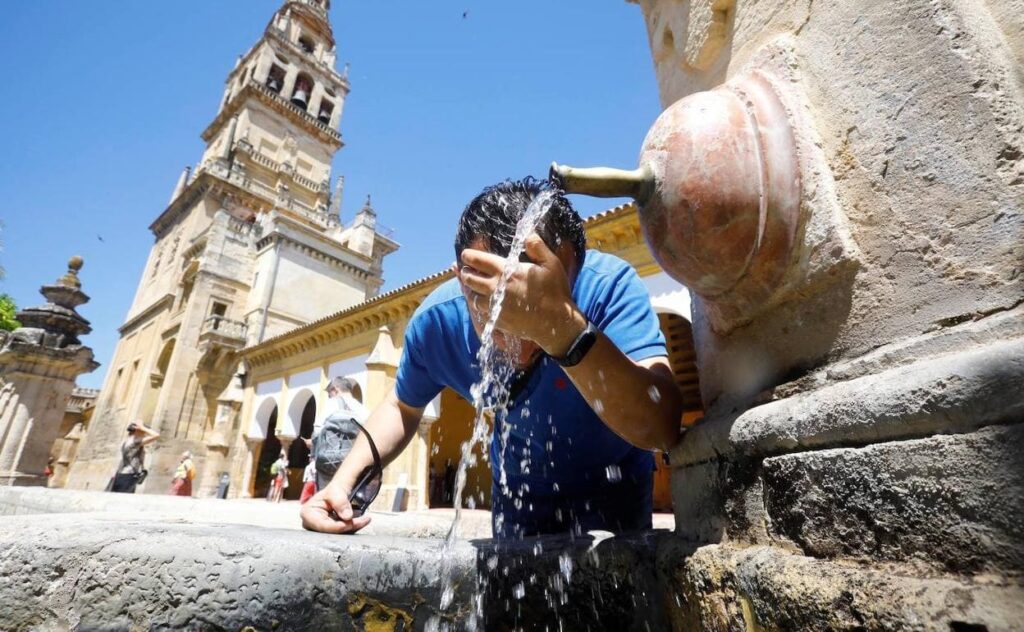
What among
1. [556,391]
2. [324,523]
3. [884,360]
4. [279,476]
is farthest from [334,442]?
[279,476]

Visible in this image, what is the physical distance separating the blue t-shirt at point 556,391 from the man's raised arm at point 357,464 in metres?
0.07

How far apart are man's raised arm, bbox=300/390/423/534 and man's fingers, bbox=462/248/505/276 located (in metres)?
0.96

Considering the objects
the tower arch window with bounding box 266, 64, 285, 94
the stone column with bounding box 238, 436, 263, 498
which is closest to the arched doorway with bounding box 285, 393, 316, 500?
the stone column with bounding box 238, 436, 263, 498

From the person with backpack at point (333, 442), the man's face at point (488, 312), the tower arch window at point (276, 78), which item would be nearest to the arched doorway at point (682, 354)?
the person with backpack at point (333, 442)

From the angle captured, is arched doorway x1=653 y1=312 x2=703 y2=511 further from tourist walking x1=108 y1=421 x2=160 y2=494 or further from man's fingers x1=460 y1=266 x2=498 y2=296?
tourist walking x1=108 y1=421 x2=160 y2=494

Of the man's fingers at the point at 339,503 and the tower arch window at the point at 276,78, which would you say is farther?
the tower arch window at the point at 276,78

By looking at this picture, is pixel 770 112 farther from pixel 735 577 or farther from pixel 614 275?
pixel 735 577

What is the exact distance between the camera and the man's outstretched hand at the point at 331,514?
1.44 meters

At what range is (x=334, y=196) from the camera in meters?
27.2

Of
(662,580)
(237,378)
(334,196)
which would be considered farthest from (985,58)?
(334,196)

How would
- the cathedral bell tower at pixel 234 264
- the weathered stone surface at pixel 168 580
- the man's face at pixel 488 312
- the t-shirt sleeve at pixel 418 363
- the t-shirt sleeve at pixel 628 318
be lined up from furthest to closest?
the cathedral bell tower at pixel 234 264 → the t-shirt sleeve at pixel 418 363 → the t-shirt sleeve at pixel 628 318 → the man's face at pixel 488 312 → the weathered stone surface at pixel 168 580

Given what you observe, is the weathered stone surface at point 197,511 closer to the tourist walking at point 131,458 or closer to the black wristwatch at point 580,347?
the black wristwatch at point 580,347

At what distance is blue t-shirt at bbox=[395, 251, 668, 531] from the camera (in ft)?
4.84

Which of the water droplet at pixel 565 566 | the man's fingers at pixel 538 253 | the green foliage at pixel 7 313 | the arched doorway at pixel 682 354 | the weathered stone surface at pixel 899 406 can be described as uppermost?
the green foliage at pixel 7 313
